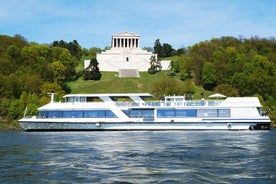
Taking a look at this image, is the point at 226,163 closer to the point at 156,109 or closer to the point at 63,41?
the point at 156,109

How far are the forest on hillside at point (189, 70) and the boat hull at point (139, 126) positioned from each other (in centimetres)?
2055

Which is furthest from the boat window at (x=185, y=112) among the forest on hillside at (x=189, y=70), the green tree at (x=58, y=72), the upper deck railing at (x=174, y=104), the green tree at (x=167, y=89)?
the green tree at (x=58, y=72)

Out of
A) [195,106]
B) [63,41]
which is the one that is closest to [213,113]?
[195,106]

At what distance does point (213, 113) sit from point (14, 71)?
61763mm

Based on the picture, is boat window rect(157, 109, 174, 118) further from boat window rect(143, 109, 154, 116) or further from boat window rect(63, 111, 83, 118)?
boat window rect(63, 111, 83, 118)

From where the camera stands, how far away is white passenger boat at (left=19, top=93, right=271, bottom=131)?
57.8 meters

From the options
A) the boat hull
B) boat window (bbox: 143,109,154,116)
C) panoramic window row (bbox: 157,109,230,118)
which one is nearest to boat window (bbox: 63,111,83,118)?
the boat hull

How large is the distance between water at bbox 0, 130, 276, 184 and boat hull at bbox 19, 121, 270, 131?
21.6 m

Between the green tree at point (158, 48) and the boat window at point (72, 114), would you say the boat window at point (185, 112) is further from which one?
the green tree at point (158, 48)

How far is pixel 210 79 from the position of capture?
108062mm

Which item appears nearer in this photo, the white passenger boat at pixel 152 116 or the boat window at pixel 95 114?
the white passenger boat at pixel 152 116

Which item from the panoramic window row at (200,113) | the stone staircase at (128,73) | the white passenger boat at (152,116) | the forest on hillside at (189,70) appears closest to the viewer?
the white passenger boat at (152,116)

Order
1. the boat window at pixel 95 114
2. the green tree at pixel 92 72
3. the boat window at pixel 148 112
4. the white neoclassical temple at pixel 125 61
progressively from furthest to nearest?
the white neoclassical temple at pixel 125 61 < the green tree at pixel 92 72 < the boat window at pixel 148 112 < the boat window at pixel 95 114

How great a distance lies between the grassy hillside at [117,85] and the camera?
104 meters
